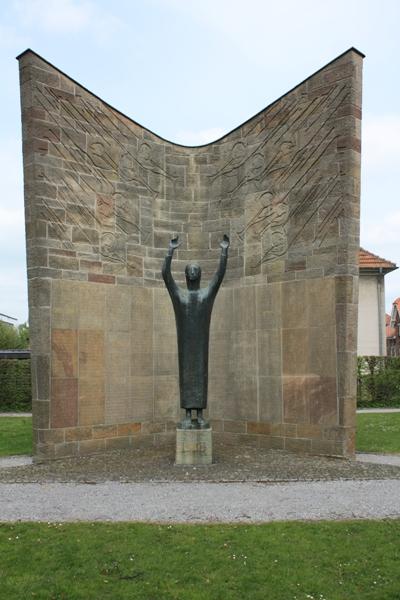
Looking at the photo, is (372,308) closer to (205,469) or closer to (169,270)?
(169,270)

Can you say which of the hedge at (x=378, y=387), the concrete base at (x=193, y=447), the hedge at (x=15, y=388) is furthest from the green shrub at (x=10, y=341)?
the concrete base at (x=193, y=447)

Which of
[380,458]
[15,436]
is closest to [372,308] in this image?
[380,458]

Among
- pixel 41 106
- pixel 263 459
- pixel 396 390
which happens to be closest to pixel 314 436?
pixel 263 459

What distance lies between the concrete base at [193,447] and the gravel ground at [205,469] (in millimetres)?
174

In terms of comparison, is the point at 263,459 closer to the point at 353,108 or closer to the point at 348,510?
the point at 348,510

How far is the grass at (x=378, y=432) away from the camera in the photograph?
10164 mm

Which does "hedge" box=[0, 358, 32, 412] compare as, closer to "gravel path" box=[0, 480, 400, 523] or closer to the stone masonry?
the stone masonry

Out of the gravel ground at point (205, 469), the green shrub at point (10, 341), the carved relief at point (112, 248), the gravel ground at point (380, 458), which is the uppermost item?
the carved relief at point (112, 248)

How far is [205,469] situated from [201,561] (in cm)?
340

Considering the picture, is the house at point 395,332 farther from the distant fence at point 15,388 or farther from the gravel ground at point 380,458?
the gravel ground at point 380,458

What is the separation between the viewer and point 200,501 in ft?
20.7

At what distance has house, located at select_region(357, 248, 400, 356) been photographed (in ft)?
77.3

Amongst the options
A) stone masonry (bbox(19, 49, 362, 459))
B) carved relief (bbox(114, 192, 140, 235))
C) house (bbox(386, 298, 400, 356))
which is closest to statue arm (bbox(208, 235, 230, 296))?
stone masonry (bbox(19, 49, 362, 459))

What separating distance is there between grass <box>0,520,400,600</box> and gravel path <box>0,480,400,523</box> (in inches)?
13.0
